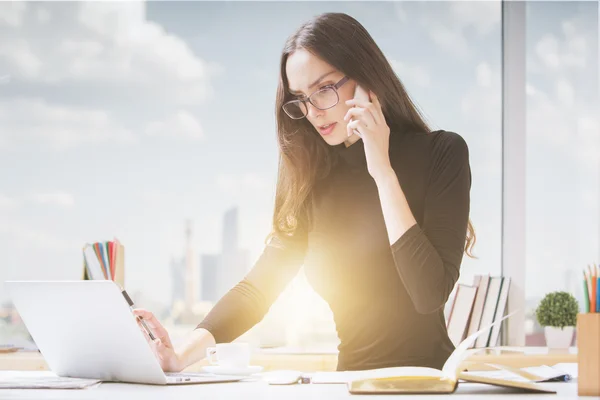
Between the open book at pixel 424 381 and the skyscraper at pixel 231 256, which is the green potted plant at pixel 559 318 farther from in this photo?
the open book at pixel 424 381

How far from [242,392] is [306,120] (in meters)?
1.09

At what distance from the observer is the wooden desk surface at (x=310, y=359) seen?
10.5ft

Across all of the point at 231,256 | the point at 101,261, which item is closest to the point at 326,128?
the point at 101,261

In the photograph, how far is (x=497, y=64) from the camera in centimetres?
387

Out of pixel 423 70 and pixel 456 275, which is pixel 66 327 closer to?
pixel 456 275

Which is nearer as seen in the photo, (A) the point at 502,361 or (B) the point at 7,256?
(A) the point at 502,361

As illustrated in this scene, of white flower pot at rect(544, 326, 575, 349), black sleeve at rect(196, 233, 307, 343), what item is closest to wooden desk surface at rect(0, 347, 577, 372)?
white flower pot at rect(544, 326, 575, 349)

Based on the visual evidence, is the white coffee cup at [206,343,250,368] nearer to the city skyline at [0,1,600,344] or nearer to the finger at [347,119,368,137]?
the finger at [347,119,368,137]

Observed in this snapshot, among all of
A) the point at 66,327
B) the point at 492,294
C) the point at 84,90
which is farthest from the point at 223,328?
the point at 84,90

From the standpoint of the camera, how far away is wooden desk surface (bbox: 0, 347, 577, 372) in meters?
3.21

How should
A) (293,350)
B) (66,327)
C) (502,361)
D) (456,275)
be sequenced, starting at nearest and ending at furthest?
1. (66,327)
2. (456,275)
3. (502,361)
4. (293,350)

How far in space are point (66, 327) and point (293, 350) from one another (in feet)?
6.96

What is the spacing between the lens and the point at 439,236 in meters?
1.74

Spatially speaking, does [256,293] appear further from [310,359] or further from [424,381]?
[310,359]
